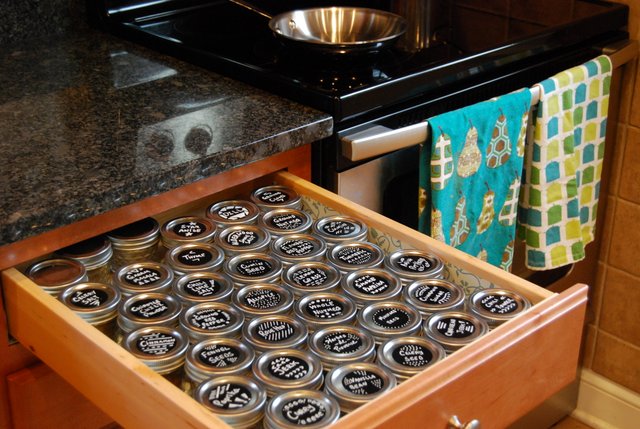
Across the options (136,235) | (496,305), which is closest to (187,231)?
(136,235)

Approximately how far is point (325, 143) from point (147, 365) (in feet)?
1.70

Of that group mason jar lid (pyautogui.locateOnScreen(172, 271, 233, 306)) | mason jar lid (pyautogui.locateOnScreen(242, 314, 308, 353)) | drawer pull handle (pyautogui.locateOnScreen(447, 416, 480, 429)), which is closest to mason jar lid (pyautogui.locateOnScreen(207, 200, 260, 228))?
mason jar lid (pyautogui.locateOnScreen(172, 271, 233, 306))

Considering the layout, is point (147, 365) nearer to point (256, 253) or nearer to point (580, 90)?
point (256, 253)

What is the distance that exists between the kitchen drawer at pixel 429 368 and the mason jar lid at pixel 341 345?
0.36ft

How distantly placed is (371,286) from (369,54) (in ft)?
1.56

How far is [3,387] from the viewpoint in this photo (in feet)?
3.78

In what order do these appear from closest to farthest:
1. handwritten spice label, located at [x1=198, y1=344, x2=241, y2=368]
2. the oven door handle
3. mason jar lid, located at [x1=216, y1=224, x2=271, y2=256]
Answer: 1. handwritten spice label, located at [x1=198, y1=344, x2=241, y2=368]
2. mason jar lid, located at [x1=216, y1=224, x2=271, y2=256]
3. the oven door handle

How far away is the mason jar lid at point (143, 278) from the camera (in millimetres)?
1125

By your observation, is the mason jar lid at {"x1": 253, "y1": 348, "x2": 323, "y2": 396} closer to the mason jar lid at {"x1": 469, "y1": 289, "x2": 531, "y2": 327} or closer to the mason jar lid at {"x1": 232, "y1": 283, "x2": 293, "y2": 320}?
the mason jar lid at {"x1": 232, "y1": 283, "x2": 293, "y2": 320}

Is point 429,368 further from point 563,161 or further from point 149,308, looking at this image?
point 563,161

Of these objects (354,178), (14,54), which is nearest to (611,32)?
(354,178)

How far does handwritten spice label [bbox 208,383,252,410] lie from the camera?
36.8 inches

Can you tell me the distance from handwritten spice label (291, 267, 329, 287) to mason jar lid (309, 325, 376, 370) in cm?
10

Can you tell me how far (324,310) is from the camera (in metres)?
1.10
